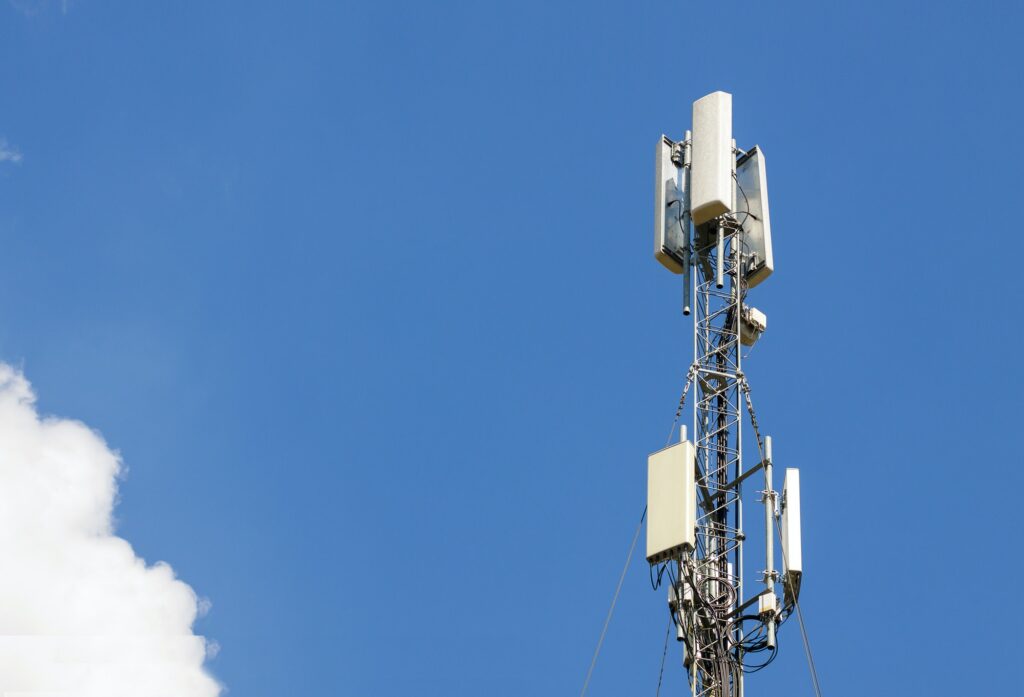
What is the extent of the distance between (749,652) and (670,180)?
13.7 meters

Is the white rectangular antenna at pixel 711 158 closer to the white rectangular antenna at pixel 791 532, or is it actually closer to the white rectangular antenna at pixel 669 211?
the white rectangular antenna at pixel 669 211

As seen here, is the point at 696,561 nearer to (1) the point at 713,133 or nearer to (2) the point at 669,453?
(2) the point at 669,453

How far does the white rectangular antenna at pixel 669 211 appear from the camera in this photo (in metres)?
61.2

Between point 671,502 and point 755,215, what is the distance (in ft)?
32.2

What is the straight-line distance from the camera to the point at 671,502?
183ft

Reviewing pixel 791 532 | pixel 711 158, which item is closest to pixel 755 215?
pixel 711 158

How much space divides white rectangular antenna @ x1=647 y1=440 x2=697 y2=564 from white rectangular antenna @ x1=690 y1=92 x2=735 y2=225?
694 centimetres

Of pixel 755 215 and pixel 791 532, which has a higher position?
pixel 755 215

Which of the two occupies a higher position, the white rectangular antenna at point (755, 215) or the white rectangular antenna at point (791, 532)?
the white rectangular antenna at point (755, 215)

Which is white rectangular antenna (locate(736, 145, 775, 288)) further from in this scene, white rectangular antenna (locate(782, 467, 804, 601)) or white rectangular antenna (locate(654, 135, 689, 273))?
white rectangular antenna (locate(782, 467, 804, 601))

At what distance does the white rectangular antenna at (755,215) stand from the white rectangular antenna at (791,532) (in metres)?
6.37

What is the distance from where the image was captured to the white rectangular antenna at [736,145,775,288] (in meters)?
61.0

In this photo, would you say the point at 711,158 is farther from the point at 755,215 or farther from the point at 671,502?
the point at 671,502

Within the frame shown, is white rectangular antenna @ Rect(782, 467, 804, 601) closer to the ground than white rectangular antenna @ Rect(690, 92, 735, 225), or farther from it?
closer to the ground
